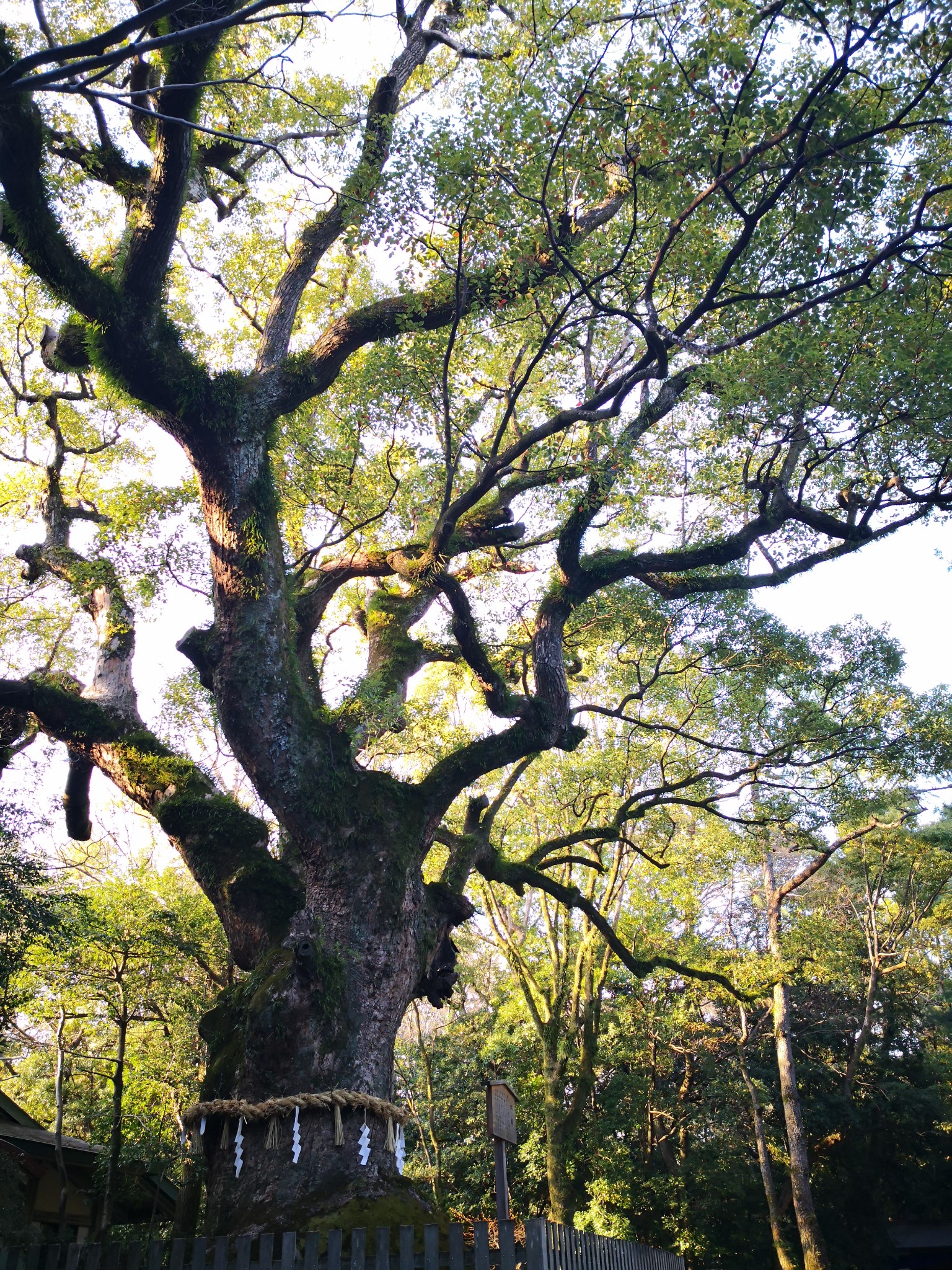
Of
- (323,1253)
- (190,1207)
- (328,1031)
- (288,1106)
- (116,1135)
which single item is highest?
(328,1031)

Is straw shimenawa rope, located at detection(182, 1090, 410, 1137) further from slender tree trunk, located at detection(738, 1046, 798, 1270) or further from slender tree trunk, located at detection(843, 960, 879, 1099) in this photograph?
slender tree trunk, located at detection(738, 1046, 798, 1270)

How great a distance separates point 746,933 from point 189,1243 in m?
16.5

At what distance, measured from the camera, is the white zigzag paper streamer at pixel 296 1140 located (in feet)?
15.3

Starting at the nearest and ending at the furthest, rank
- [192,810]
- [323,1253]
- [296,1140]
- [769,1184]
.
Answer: [323,1253] < [296,1140] < [192,810] < [769,1184]

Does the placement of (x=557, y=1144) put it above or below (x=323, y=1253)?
above

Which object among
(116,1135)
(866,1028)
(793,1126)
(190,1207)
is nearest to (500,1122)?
(190,1207)

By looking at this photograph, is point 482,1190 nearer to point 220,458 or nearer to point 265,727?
point 265,727

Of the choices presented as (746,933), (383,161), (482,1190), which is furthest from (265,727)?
(746,933)

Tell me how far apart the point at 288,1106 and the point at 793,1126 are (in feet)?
40.2

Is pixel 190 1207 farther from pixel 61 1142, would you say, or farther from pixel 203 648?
pixel 61 1142

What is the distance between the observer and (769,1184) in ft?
46.2

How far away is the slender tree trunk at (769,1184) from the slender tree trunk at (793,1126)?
0.32m

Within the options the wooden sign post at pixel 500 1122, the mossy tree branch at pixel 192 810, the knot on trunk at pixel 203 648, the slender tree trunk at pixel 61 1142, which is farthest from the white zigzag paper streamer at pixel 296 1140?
the slender tree trunk at pixel 61 1142

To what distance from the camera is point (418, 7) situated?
830cm
